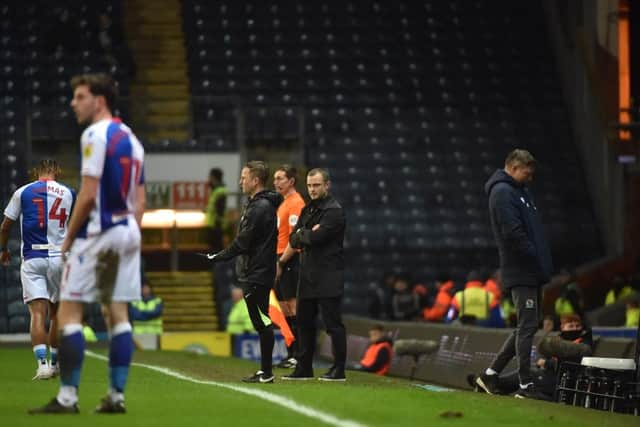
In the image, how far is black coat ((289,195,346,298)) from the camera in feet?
42.5

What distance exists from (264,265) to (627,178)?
18588 mm

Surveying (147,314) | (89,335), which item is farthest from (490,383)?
(147,314)

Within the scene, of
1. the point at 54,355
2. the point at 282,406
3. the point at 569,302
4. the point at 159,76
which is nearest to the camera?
the point at 282,406

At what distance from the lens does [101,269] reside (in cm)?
904

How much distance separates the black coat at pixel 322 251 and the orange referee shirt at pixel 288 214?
1504 millimetres

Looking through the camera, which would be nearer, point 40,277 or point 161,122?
point 40,277

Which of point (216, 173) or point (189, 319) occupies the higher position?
point (216, 173)

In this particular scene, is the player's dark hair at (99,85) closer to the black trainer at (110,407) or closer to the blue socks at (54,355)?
the black trainer at (110,407)

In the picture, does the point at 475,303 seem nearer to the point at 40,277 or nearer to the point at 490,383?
the point at 490,383

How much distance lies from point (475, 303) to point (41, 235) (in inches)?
358

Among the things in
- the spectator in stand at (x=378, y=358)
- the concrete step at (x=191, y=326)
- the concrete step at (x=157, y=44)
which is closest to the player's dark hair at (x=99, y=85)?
the spectator in stand at (x=378, y=358)

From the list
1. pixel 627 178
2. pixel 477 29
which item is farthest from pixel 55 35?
pixel 627 178

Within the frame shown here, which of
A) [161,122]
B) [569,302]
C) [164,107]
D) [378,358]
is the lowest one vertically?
[378,358]

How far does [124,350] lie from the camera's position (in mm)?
9062
